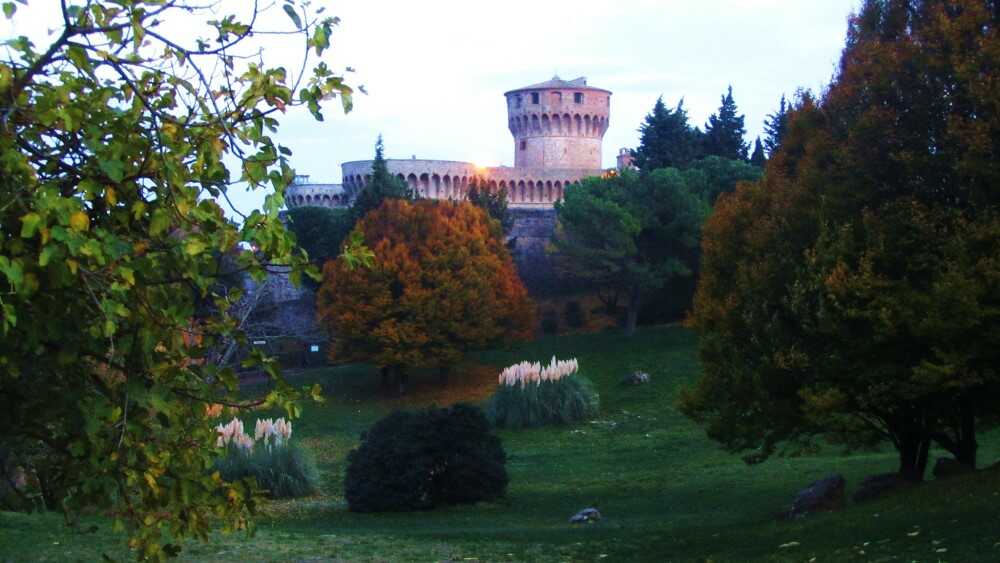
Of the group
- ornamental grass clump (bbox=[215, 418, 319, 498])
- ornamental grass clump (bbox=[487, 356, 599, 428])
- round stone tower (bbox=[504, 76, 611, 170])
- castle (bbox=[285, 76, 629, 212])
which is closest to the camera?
ornamental grass clump (bbox=[215, 418, 319, 498])

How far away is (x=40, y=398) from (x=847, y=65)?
1297 cm

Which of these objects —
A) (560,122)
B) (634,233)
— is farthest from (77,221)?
(560,122)

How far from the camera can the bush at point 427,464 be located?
2039cm

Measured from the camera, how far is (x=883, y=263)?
14.5m

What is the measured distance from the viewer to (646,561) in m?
12.6

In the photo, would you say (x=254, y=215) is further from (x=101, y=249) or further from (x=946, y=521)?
(x=946, y=521)

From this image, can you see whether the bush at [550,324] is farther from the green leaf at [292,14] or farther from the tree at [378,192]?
the green leaf at [292,14]

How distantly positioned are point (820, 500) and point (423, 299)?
25491 millimetres

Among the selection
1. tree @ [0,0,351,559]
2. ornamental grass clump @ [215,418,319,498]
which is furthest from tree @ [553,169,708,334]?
tree @ [0,0,351,559]

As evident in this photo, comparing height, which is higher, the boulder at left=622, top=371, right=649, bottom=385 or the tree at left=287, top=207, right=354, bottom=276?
the tree at left=287, top=207, right=354, bottom=276

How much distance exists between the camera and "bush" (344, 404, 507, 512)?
803 inches

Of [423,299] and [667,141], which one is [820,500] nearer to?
[423,299]

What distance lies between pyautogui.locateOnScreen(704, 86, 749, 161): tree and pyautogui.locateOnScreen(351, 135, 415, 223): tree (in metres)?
14.2

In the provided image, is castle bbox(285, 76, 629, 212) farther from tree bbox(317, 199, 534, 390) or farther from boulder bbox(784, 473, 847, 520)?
boulder bbox(784, 473, 847, 520)
